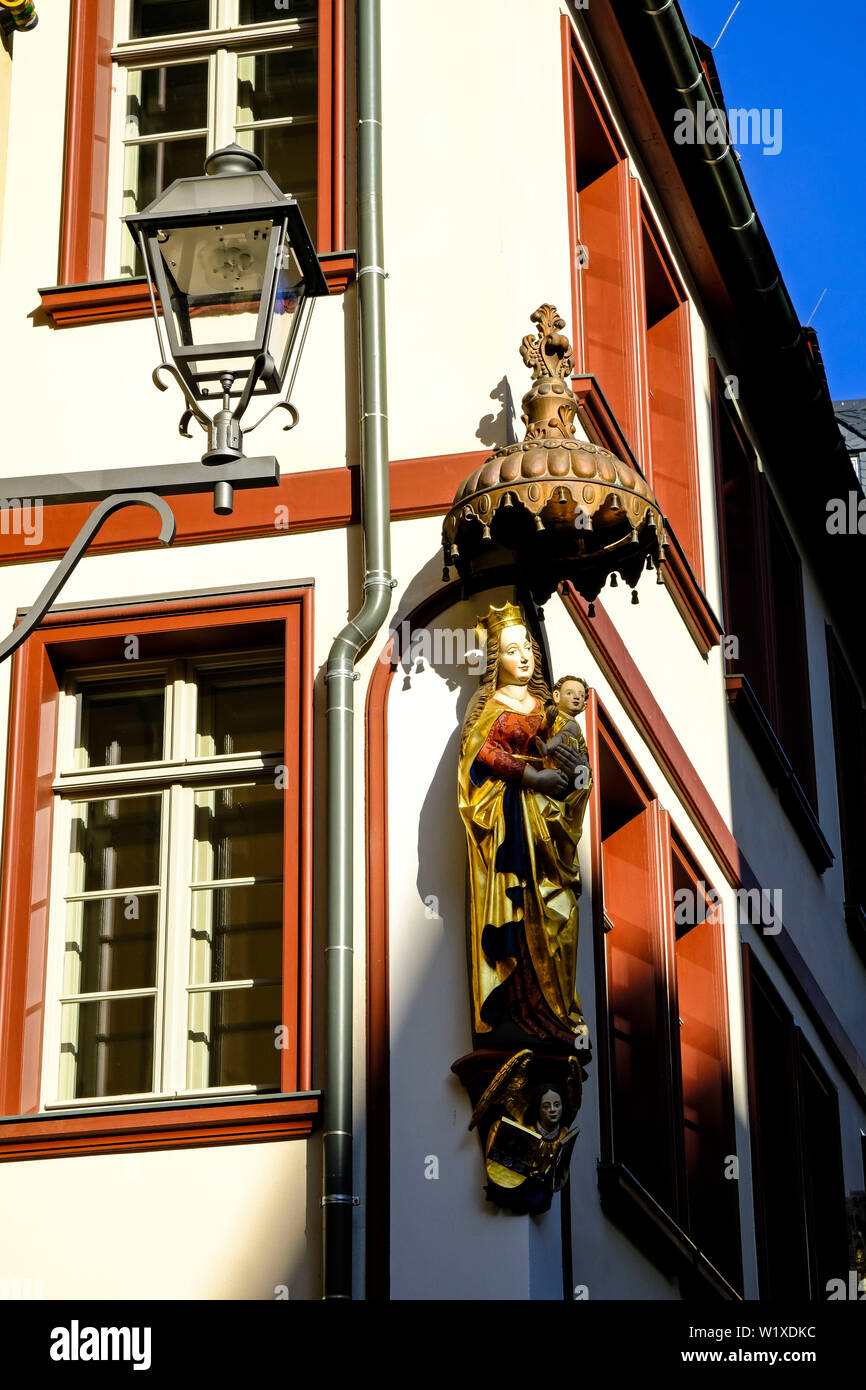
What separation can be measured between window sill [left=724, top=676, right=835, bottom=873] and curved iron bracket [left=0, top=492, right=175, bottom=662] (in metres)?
7.23

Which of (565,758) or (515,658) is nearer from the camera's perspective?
(565,758)

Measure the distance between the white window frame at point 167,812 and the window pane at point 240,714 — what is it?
0.05m

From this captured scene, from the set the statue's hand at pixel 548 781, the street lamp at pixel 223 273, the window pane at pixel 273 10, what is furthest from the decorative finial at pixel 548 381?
the window pane at pixel 273 10

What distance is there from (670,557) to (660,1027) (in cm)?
242

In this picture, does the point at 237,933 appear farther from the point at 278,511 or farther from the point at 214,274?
the point at 214,274

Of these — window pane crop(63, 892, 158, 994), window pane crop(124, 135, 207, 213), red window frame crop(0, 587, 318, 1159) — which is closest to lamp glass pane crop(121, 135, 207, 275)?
window pane crop(124, 135, 207, 213)

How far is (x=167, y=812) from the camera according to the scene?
10.6 metres

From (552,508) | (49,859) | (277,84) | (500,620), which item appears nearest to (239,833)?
(49,859)

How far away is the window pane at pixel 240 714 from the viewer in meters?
10.7

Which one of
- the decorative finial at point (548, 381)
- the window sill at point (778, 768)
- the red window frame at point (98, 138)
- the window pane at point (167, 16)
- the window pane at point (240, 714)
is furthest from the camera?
the window sill at point (778, 768)

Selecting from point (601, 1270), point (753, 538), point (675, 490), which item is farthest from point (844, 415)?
point (601, 1270)

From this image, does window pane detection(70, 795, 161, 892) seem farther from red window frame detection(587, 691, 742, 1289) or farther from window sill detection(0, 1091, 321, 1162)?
red window frame detection(587, 691, 742, 1289)

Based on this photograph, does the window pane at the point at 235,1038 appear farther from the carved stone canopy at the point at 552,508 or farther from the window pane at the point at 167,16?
the window pane at the point at 167,16
